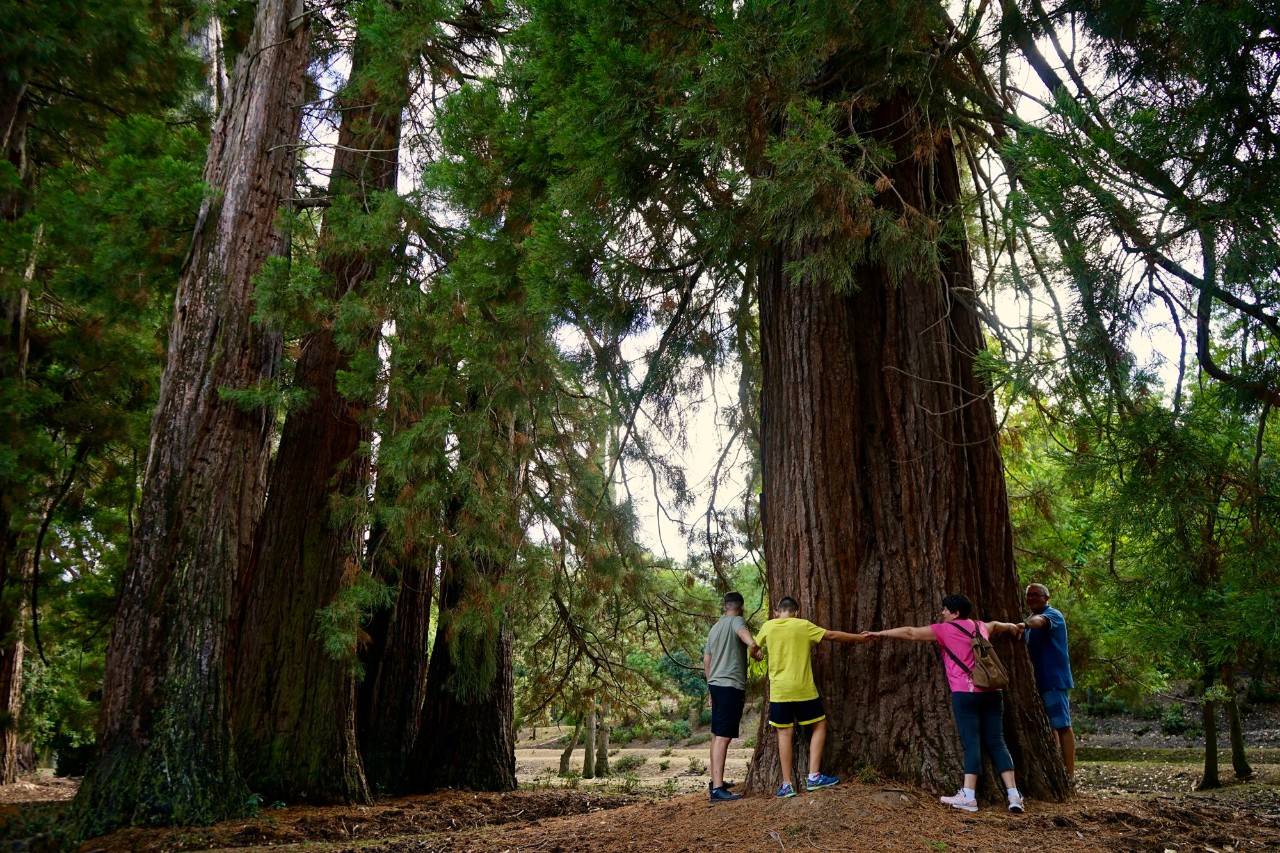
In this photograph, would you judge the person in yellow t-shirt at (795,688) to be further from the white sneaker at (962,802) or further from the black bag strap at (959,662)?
Answer: the white sneaker at (962,802)

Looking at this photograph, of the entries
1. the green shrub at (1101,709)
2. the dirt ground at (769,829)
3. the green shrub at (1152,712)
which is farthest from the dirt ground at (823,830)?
the green shrub at (1101,709)

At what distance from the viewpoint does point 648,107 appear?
4.70 metres

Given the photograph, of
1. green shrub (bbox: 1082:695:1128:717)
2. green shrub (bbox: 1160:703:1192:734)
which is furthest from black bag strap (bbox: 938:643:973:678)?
green shrub (bbox: 1082:695:1128:717)

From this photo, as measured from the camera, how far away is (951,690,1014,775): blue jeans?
444 cm

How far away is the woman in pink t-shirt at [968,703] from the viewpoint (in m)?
4.39

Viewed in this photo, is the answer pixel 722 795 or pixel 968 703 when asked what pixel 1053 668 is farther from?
pixel 722 795

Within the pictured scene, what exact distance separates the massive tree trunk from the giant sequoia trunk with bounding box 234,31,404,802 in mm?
1450

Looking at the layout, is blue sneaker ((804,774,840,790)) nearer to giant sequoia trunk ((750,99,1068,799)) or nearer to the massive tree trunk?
giant sequoia trunk ((750,99,1068,799))

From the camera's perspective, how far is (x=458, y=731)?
30.5 feet

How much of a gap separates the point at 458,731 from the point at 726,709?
474 centimetres

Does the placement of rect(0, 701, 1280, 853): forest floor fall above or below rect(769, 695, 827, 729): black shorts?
below

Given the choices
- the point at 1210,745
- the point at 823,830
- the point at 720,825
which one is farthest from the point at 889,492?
the point at 1210,745

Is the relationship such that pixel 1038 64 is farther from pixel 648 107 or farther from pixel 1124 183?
pixel 648 107

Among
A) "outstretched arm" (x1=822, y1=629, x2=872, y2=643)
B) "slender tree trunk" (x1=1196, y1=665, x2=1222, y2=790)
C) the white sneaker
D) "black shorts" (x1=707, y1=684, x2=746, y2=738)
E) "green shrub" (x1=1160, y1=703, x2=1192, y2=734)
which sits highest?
"outstretched arm" (x1=822, y1=629, x2=872, y2=643)
